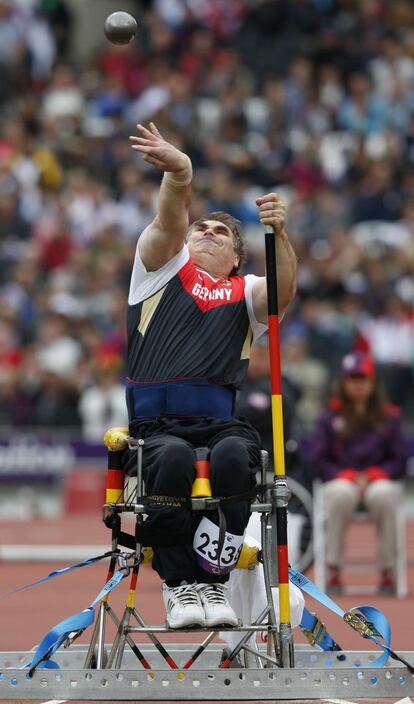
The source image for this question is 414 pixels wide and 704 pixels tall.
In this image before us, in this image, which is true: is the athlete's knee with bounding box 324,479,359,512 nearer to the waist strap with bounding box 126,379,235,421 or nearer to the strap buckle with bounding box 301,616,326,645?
the strap buckle with bounding box 301,616,326,645

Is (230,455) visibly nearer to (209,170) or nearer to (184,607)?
(184,607)

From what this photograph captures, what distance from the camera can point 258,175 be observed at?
2316cm

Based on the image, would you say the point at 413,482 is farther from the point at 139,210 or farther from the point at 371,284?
the point at 139,210

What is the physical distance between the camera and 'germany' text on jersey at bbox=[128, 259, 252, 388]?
6.93m

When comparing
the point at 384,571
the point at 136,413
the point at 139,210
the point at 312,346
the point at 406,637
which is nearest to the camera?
the point at 136,413

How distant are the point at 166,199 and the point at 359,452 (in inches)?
241

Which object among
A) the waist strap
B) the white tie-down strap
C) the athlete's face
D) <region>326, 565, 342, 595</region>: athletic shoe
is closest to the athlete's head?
the athlete's face

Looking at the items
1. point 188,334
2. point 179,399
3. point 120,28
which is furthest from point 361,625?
point 120,28

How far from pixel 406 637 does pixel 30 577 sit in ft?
15.3

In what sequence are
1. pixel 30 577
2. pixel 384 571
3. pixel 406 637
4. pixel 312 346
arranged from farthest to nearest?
pixel 312 346, pixel 30 577, pixel 384 571, pixel 406 637

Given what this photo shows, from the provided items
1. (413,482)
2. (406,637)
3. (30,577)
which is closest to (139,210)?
(413,482)

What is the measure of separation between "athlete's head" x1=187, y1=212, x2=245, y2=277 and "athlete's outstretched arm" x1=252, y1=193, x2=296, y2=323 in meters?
0.25

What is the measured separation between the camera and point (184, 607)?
21.3 ft

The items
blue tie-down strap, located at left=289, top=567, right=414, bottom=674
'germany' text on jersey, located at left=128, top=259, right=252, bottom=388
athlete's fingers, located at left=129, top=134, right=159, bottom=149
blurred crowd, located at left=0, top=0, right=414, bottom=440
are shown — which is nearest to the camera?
athlete's fingers, located at left=129, top=134, right=159, bottom=149
